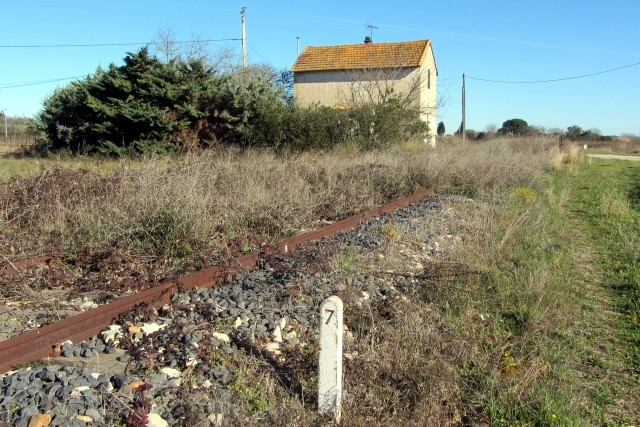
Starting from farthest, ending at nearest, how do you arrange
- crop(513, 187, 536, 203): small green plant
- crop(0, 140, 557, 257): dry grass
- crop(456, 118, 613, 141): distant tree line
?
1. crop(456, 118, 613, 141): distant tree line
2. crop(513, 187, 536, 203): small green plant
3. crop(0, 140, 557, 257): dry grass

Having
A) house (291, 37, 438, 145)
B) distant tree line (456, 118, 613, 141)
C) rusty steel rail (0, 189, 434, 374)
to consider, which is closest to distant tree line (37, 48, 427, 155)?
house (291, 37, 438, 145)

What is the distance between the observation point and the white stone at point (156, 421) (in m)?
3.16

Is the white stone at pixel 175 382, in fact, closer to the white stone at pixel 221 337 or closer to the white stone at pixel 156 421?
the white stone at pixel 156 421

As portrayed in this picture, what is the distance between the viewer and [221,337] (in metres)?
4.47

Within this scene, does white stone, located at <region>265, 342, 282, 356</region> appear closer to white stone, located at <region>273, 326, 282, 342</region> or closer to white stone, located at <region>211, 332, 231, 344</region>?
white stone, located at <region>273, 326, 282, 342</region>

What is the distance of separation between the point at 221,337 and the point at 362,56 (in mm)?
39186

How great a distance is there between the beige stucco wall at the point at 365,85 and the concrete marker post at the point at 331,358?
29.7 metres

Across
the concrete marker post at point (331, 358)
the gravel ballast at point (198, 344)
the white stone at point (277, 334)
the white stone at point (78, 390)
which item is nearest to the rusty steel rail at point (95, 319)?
the gravel ballast at point (198, 344)

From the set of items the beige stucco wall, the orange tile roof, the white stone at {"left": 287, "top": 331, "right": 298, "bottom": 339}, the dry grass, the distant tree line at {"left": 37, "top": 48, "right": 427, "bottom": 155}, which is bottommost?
the white stone at {"left": 287, "top": 331, "right": 298, "bottom": 339}

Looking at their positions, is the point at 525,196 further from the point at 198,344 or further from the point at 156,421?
the point at 156,421

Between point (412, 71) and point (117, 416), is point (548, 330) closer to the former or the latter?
point (117, 416)

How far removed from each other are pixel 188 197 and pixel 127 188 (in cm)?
193

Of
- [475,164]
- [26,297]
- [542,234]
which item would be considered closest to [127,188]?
[26,297]

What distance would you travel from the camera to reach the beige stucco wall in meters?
34.3
